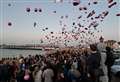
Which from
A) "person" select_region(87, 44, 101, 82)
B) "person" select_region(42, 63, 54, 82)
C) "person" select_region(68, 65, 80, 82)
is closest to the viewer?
"person" select_region(87, 44, 101, 82)

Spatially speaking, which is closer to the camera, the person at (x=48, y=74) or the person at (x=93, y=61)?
the person at (x=93, y=61)

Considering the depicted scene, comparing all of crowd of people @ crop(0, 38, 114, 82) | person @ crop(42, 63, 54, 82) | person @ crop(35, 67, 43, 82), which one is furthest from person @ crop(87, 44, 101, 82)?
person @ crop(35, 67, 43, 82)

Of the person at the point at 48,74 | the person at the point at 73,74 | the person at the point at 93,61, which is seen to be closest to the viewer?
the person at the point at 93,61

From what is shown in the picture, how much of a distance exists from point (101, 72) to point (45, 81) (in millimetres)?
2666

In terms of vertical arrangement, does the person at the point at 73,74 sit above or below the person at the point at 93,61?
below

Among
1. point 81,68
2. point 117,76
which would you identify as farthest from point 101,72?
point 117,76

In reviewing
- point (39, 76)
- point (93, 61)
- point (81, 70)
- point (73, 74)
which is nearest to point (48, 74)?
point (39, 76)

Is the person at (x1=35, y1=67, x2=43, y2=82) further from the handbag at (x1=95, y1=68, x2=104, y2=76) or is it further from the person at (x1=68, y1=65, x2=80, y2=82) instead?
the handbag at (x1=95, y1=68, x2=104, y2=76)

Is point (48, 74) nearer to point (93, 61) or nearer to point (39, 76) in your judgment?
point (39, 76)

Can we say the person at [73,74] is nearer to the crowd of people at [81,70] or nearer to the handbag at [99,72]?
the crowd of people at [81,70]

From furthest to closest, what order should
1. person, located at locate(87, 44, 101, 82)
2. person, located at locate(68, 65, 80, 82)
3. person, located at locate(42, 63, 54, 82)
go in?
1. person, located at locate(68, 65, 80, 82)
2. person, located at locate(42, 63, 54, 82)
3. person, located at locate(87, 44, 101, 82)

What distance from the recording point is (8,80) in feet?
62.1

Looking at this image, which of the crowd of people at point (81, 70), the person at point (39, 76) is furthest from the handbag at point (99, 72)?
the person at point (39, 76)

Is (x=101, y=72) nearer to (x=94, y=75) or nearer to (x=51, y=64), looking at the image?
(x=94, y=75)
